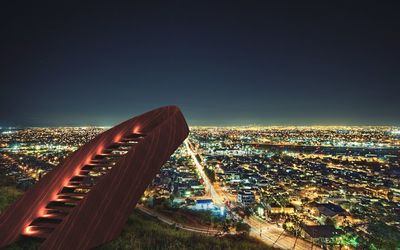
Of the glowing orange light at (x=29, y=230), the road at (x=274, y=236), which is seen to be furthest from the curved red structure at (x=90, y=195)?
the road at (x=274, y=236)

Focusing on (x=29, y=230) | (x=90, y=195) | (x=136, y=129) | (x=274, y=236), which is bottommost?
(x=274, y=236)

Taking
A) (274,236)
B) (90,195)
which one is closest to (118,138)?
(90,195)

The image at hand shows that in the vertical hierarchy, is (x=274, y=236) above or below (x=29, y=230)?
below

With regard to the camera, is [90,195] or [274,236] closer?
[90,195]

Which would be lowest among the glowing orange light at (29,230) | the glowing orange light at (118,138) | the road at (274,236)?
the road at (274,236)

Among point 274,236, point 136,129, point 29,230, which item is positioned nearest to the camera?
point 29,230

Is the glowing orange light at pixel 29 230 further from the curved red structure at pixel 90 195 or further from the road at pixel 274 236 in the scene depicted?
the road at pixel 274 236

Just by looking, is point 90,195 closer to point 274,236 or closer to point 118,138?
point 118,138

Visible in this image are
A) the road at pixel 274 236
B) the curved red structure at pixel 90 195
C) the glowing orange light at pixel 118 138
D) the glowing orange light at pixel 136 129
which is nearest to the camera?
the curved red structure at pixel 90 195
